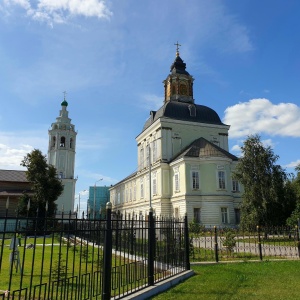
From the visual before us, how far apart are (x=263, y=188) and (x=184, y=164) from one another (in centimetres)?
1311

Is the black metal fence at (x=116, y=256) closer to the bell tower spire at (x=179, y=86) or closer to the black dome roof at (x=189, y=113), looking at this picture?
the black dome roof at (x=189, y=113)

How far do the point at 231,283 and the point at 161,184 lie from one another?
30659 mm

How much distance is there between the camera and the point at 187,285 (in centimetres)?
792

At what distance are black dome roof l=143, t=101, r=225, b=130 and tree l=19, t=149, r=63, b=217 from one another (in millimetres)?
16004

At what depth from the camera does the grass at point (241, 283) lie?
6844mm

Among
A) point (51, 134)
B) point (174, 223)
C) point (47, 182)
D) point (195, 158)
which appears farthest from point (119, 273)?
point (51, 134)

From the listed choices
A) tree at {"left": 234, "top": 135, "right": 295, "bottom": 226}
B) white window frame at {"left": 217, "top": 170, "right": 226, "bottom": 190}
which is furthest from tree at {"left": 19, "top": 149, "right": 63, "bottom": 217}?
tree at {"left": 234, "top": 135, "right": 295, "bottom": 226}

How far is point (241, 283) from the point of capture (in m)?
8.18

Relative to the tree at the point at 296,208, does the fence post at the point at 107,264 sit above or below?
below

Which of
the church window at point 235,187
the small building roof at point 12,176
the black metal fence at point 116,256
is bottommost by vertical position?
the black metal fence at point 116,256

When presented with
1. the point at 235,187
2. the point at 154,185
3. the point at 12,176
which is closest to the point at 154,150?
the point at 154,185

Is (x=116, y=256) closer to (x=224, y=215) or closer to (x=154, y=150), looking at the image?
(x=224, y=215)

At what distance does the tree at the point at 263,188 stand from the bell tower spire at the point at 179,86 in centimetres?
2378

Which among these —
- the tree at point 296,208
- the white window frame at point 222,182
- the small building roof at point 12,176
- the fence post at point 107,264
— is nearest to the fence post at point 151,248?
the fence post at point 107,264
